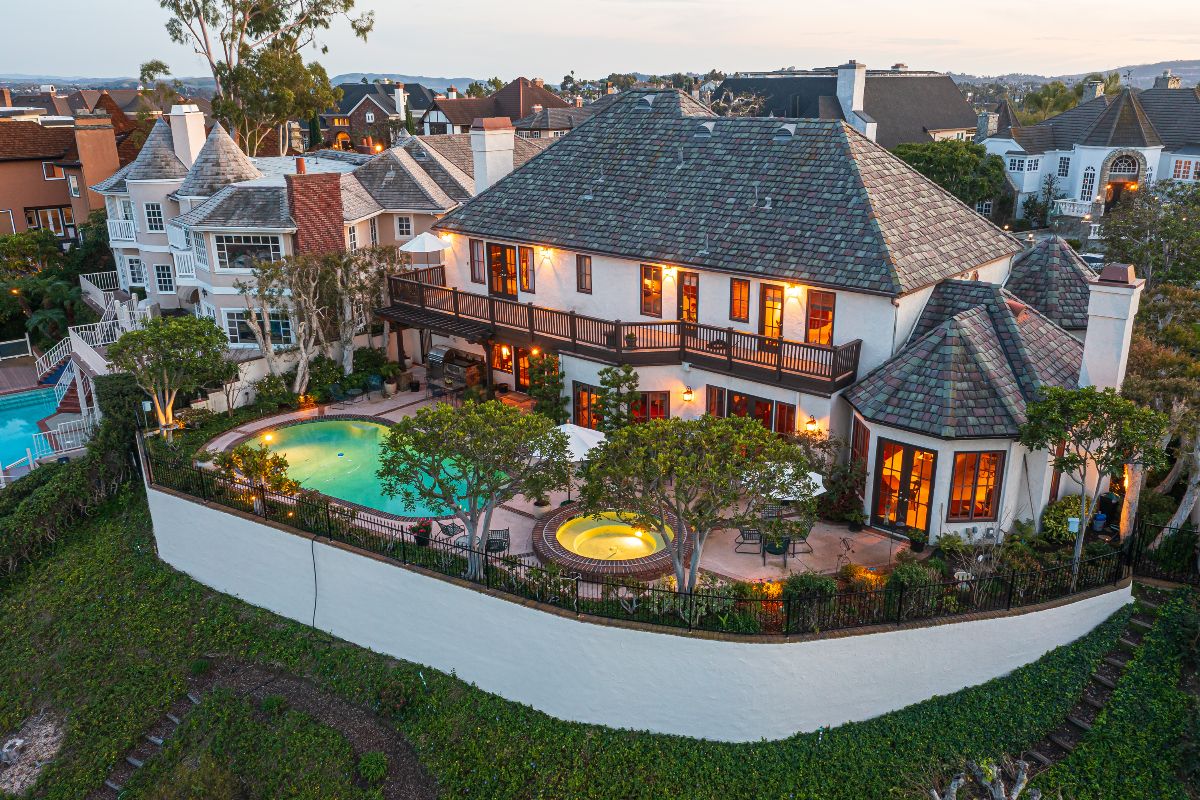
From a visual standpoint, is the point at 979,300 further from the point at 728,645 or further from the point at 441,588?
the point at 441,588

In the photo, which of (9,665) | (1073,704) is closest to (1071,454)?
(1073,704)

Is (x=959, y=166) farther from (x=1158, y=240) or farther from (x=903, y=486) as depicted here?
(x=903, y=486)

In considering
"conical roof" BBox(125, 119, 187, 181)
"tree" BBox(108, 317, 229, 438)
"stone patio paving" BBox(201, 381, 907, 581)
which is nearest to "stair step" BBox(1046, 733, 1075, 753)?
"stone patio paving" BBox(201, 381, 907, 581)

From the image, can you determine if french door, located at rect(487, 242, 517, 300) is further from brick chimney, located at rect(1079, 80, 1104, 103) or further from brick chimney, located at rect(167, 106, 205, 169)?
brick chimney, located at rect(1079, 80, 1104, 103)

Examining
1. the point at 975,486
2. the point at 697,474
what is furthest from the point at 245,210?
the point at 975,486

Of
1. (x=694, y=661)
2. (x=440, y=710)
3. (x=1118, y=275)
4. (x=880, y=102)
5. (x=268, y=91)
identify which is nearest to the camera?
(x=694, y=661)

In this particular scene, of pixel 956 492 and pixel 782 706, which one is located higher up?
pixel 956 492
